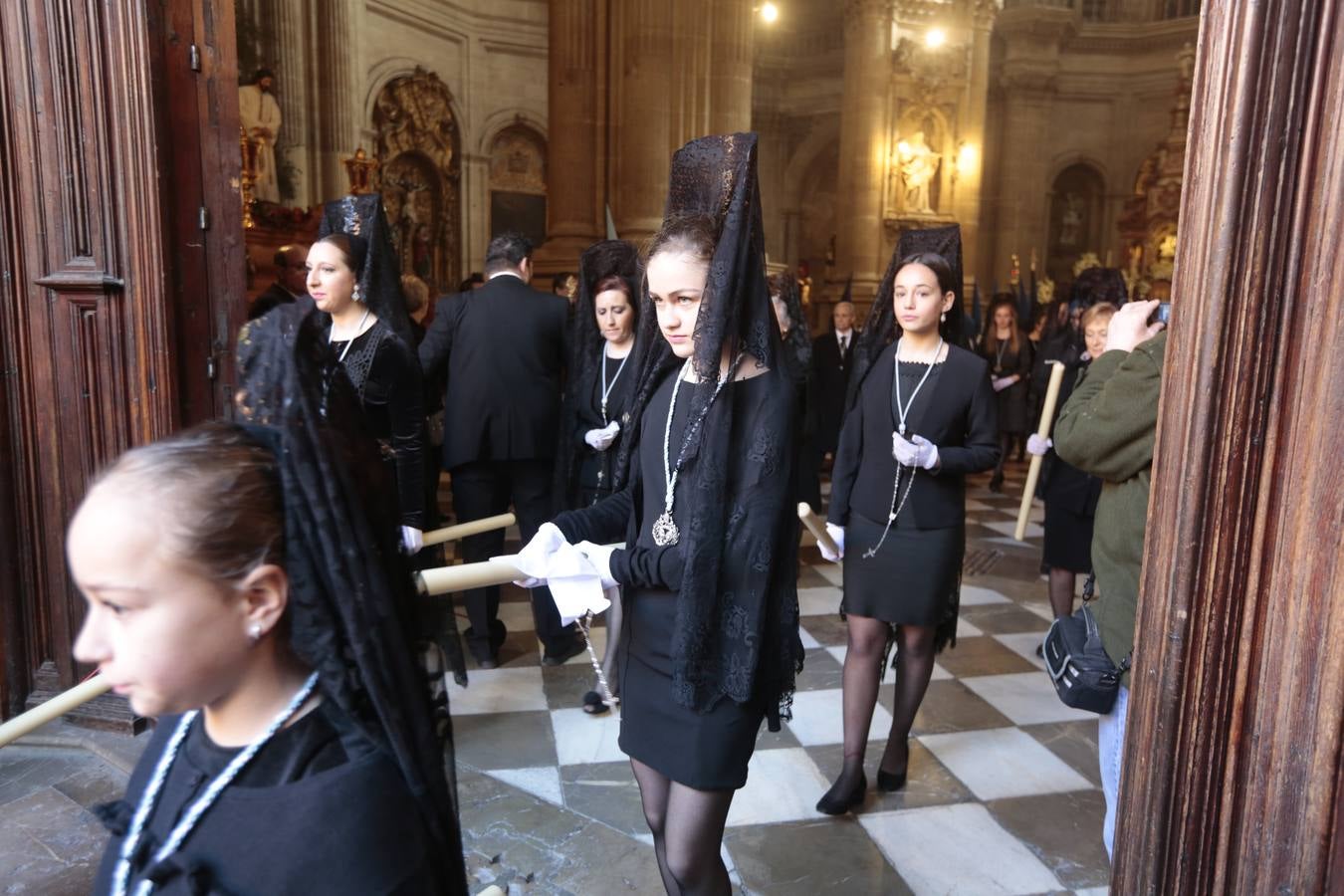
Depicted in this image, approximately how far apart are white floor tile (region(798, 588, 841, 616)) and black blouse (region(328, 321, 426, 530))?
2386mm

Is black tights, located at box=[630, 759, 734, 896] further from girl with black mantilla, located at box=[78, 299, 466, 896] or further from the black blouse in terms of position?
the black blouse

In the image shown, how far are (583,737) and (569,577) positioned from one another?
181cm

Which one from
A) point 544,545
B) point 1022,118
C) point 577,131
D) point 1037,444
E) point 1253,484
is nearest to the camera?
point 1253,484

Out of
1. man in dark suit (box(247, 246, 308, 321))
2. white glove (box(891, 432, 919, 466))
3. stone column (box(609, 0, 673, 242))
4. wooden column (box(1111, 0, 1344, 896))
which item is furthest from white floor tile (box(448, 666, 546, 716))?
stone column (box(609, 0, 673, 242))

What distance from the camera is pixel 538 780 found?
3.18 m

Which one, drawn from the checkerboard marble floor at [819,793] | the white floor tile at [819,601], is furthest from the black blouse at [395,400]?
the white floor tile at [819,601]

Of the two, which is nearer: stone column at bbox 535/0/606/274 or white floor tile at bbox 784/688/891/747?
white floor tile at bbox 784/688/891/747

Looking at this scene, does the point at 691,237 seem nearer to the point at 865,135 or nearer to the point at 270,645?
the point at 270,645

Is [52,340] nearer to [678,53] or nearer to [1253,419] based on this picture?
[1253,419]

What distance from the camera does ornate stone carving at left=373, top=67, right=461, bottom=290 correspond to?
1609cm

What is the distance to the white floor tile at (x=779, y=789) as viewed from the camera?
9.76 ft

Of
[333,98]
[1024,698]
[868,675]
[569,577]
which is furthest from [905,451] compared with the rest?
[333,98]

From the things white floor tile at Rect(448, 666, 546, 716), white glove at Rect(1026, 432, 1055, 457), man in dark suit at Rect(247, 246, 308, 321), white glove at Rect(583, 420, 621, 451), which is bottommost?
white floor tile at Rect(448, 666, 546, 716)

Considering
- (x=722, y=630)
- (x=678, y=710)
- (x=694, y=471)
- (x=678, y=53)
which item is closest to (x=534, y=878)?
(x=678, y=710)
